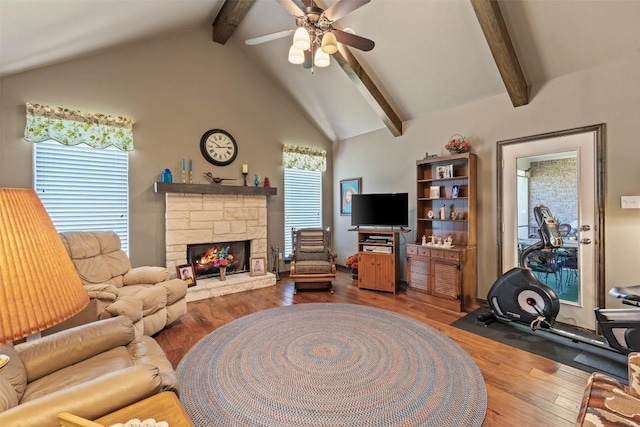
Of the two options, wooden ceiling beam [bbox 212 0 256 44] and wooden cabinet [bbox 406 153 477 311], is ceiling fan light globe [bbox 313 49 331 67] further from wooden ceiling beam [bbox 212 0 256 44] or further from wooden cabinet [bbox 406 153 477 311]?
wooden cabinet [bbox 406 153 477 311]

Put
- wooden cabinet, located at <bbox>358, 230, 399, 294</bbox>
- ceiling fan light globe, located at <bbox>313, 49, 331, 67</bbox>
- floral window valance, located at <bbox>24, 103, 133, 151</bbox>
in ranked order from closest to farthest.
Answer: ceiling fan light globe, located at <bbox>313, 49, 331, 67</bbox> → floral window valance, located at <bbox>24, 103, 133, 151</bbox> → wooden cabinet, located at <bbox>358, 230, 399, 294</bbox>

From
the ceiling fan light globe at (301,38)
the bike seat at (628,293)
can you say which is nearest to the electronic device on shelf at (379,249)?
the bike seat at (628,293)

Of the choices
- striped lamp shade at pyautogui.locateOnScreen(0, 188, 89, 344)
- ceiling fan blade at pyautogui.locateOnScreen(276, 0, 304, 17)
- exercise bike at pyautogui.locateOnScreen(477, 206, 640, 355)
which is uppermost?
ceiling fan blade at pyautogui.locateOnScreen(276, 0, 304, 17)

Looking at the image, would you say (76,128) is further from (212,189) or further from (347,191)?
(347,191)

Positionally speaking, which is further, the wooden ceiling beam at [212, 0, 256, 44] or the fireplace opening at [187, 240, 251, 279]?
the fireplace opening at [187, 240, 251, 279]

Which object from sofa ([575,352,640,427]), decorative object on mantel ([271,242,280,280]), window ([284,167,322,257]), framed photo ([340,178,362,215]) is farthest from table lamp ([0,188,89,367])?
framed photo ([340,178,362,215])

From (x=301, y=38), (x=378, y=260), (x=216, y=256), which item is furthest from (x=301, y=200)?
(x=301, y=38)

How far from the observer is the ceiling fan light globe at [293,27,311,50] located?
7.55ft

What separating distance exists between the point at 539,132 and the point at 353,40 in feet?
8.08

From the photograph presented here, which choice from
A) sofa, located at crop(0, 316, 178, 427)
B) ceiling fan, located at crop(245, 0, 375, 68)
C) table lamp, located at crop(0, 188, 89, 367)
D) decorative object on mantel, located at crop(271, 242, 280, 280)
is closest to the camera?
table lamp, located at crop(0, 188, 89, 367)

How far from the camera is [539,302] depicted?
2.87 meters

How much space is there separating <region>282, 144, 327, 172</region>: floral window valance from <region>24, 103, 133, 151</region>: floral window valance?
2.45 m

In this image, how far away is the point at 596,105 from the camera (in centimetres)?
296

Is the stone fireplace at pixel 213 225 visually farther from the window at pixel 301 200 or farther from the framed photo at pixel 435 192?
the framed photo at pixel 435 192
